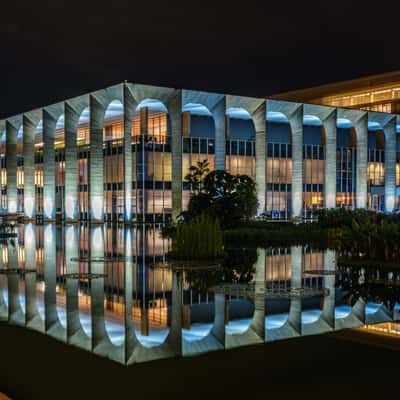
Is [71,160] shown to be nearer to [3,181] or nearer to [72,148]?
[72,148]

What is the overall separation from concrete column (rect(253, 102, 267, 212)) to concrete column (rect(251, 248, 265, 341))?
3587 cm

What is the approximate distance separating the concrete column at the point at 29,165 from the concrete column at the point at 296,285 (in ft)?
148

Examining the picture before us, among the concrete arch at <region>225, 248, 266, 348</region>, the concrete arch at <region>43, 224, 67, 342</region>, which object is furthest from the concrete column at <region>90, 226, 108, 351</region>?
the concrete arch at <region>225, 248, 266, 348</region>

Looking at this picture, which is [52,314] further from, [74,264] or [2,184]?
[2,184]

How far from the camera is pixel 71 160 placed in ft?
180

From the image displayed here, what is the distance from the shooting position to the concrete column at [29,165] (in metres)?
62.8

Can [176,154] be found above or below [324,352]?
above

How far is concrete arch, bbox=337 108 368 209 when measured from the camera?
60844mm

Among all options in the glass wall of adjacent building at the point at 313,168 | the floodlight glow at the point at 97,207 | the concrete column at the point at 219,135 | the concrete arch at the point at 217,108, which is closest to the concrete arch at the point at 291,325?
the concrete arch at the point at 217,108

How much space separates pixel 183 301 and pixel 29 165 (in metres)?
55.7

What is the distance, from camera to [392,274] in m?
14.4

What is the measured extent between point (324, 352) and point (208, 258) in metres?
10.8

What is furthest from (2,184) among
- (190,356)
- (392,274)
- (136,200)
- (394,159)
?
(190,356)

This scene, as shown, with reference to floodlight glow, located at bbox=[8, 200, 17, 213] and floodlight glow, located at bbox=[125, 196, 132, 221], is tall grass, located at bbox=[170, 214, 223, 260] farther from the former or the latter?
floodlight glow, located at bbox=[8, 200, 17, 213]
